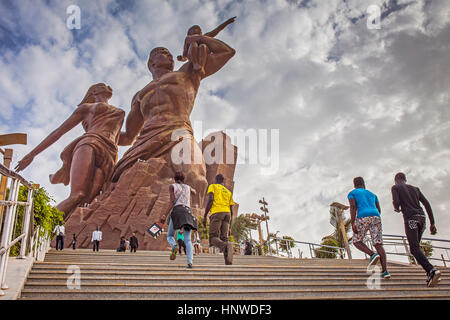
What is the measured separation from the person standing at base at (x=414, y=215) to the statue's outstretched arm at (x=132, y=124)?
17807 mm

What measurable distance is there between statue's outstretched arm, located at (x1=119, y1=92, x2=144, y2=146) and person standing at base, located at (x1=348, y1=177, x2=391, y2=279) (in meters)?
17.5

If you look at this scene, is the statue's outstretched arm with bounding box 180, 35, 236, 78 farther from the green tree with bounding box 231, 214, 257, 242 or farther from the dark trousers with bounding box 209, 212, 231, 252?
the dark trousers with bounding box 209, 212, 231, 252

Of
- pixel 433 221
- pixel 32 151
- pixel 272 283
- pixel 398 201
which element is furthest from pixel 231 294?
pixel 32 151

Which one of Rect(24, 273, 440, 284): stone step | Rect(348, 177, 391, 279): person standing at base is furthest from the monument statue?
Rect(348, 177, 391, 279): person standing at base

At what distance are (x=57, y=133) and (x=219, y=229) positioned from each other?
A: 51.3 ft

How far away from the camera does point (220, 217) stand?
493cm

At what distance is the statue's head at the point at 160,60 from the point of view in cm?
2027

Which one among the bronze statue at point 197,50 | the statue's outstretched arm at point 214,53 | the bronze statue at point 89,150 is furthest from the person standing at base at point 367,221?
the statue's outstretched arm at point 214,53

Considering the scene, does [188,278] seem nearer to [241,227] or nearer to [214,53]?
[214,53]

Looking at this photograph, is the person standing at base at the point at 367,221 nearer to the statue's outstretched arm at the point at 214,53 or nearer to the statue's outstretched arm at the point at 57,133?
the statue's outstretched arm at the point at 214,53
